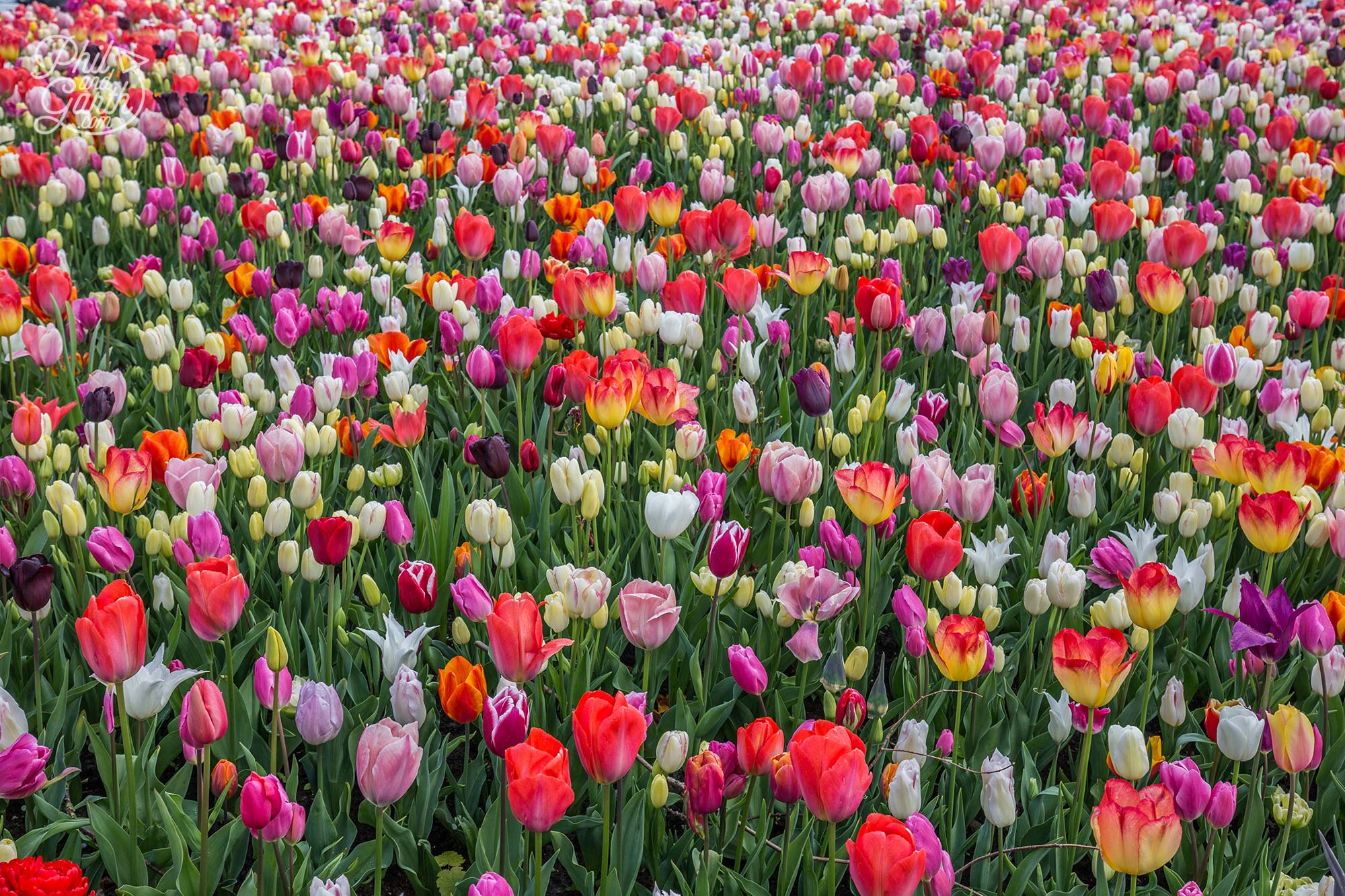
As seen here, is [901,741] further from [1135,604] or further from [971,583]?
[971,583]

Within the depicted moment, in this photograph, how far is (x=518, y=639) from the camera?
1.66 metres

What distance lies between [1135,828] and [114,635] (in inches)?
52.1

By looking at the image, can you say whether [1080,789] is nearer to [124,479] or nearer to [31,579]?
[31,579]

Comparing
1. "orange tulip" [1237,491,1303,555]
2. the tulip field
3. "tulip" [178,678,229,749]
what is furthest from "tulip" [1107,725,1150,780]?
"tulip" [178,678,229,749]

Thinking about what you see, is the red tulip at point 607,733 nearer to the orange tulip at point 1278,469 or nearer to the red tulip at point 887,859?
the red tulip at point 887,859

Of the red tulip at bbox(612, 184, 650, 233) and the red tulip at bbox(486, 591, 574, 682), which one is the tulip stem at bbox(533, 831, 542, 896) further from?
the red tulip at bbox(612, 184, 650, 233)

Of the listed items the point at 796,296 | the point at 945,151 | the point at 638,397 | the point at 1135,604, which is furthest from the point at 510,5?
the point at 1135,604

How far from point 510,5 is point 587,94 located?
4.09 metres

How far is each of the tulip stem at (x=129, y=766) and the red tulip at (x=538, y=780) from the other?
63 centimetres

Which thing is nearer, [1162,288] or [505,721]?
[505,721]

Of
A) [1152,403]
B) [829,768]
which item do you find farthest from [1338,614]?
[829,768]

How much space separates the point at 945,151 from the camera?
518 cm

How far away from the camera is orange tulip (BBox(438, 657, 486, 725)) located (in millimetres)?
1729

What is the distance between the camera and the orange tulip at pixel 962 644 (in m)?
1.79
